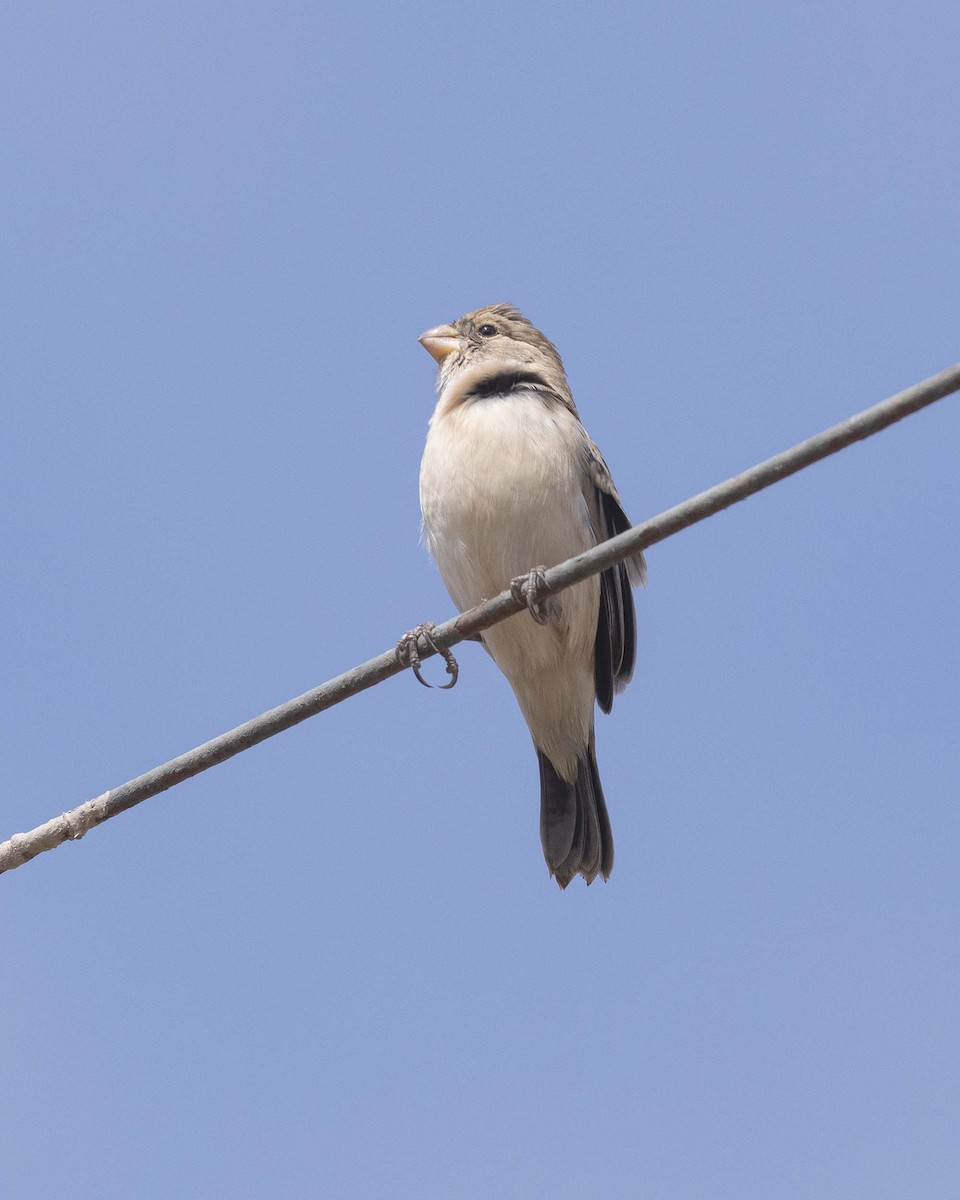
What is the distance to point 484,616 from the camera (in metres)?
4.76

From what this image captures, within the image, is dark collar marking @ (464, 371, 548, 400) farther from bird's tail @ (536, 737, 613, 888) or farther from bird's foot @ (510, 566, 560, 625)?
bird's tail @ (536, 737, 613, 888)

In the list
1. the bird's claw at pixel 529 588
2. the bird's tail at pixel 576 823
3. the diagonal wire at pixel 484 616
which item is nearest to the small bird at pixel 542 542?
the bird's tail at pixel 576 823

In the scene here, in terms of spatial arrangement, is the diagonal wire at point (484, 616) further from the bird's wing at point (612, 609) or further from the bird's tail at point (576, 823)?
the bird's tail at point (576, 823)

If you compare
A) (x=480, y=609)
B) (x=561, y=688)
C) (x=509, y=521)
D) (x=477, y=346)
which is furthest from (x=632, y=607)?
(x=480, y=609)

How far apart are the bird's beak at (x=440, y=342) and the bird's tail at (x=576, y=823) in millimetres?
2296

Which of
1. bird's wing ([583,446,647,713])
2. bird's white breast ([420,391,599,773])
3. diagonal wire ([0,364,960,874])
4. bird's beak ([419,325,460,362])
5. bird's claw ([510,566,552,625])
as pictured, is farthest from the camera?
bird's beak ([419,325,460,362])

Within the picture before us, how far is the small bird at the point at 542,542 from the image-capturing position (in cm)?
666

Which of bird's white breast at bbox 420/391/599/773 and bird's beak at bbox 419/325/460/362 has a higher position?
bird's beak at bbox 419/325/460/362

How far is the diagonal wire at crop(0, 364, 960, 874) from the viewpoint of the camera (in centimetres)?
364

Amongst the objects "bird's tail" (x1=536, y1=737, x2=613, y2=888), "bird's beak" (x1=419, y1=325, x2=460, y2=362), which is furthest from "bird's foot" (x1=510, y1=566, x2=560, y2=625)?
"bird's beak" (x1=419, y1=325, x2=460, y2=362)

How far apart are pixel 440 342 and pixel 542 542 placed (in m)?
1.88

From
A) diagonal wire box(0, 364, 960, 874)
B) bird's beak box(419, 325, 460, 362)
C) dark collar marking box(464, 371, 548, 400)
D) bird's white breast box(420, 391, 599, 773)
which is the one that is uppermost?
bird's beak box(419, 325, 460, 362)

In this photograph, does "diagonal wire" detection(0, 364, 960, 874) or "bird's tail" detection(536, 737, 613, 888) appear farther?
"bird's tail" detection(536, 737, 613, 888)

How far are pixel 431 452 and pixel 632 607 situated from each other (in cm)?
138
